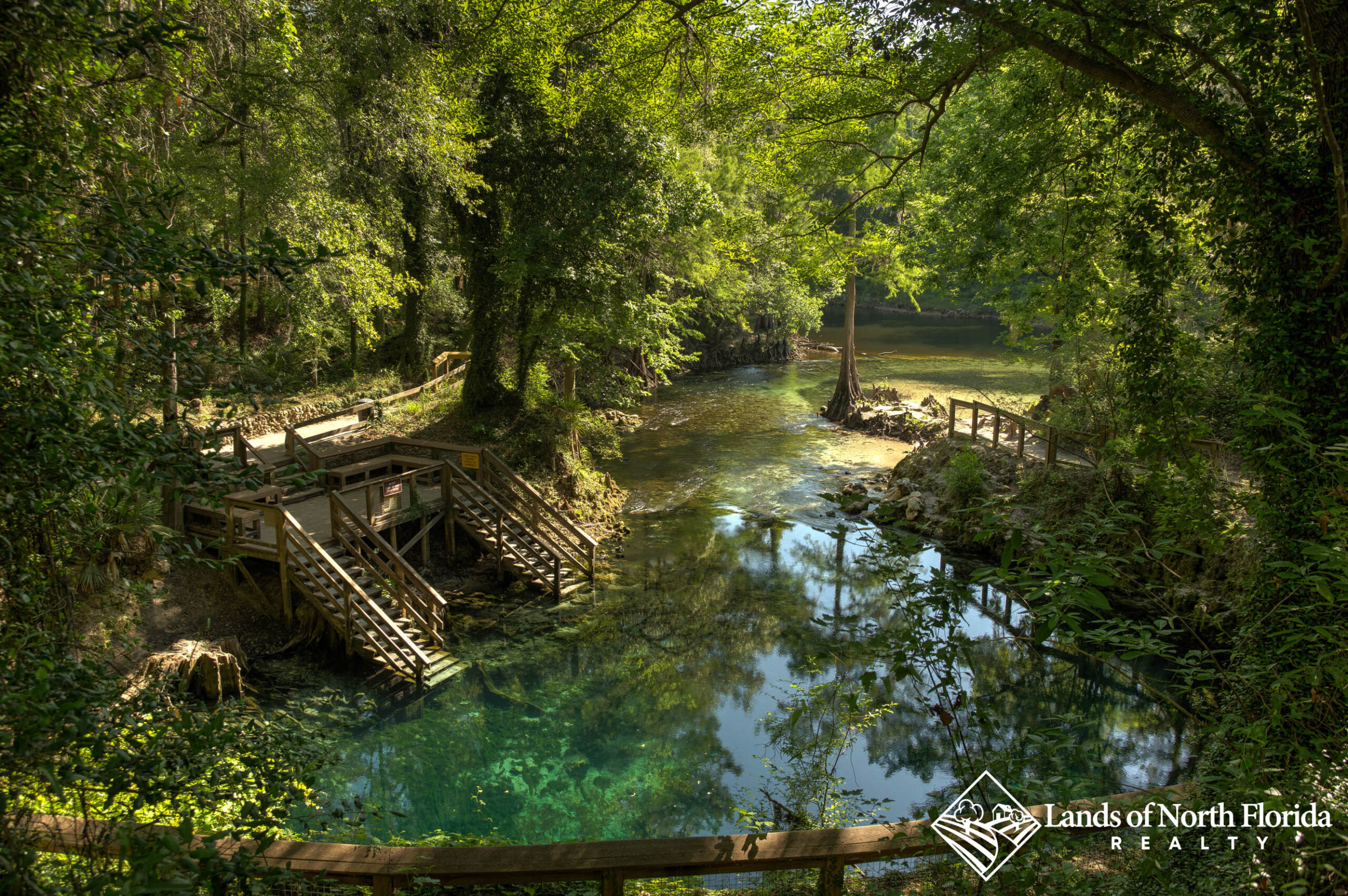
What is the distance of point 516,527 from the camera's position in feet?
46.1

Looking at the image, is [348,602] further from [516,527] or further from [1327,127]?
[1327,127]

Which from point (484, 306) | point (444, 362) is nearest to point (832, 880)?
point (484, 306)

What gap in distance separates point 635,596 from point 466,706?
4000 millimetres

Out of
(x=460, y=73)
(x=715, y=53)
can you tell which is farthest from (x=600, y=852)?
(x=460, y=73)

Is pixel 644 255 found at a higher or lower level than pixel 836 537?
higher

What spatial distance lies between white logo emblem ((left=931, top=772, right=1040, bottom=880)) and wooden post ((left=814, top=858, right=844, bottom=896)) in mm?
662

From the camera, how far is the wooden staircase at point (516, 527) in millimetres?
13750

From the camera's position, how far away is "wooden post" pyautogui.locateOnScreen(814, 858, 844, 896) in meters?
3.82

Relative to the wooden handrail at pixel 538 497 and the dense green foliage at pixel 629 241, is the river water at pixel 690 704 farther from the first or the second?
the dense green foliage at pixel 629 241

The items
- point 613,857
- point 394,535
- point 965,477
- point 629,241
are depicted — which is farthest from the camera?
point 965,477

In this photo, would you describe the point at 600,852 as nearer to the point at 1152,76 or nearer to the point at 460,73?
the point at 1152,76

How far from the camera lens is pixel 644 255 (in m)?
→ 17.9

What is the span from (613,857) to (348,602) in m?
8.25

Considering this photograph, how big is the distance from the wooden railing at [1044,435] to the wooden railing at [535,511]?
9.02 m
